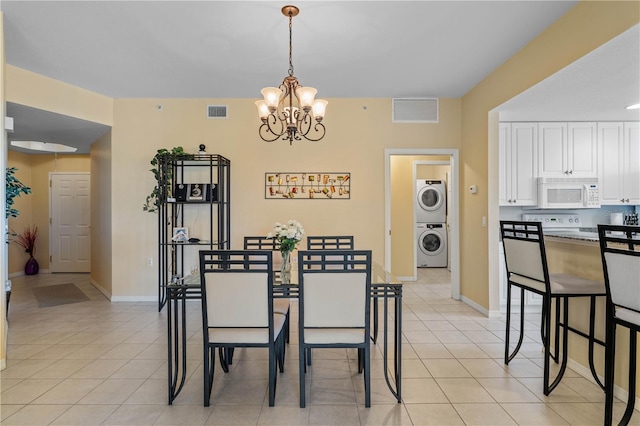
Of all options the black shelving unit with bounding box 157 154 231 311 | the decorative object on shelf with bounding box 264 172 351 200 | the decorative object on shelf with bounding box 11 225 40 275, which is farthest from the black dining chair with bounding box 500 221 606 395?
the decorative object on shelf with bounding box 11 225 40 275

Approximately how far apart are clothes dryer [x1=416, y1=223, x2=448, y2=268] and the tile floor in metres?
3.27

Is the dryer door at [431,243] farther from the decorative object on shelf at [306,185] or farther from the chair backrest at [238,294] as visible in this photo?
the chair backrest at [238,294]

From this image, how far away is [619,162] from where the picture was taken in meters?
4.20

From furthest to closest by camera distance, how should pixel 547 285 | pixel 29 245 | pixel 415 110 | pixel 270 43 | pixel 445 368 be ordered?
pixel 29 245 < pixel 415 110 < pixel 270 43 < pixel 445 368 < pixel 547 285

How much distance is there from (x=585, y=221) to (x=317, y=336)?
14.3ft

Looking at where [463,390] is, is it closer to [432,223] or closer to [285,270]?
[285,270]

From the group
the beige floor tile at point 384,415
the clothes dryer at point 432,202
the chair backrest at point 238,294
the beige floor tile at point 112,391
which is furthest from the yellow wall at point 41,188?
the beige floor tile at point 384,415

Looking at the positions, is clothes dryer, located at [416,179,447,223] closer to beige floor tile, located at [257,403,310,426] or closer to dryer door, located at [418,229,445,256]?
dryer door, located at [418,229,445,256]

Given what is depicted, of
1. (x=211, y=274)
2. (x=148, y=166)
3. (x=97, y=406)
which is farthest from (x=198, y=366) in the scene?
(x=148, y=166)

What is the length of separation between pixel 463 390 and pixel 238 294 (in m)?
1.64

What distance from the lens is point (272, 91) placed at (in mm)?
2469

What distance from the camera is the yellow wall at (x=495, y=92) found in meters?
2.26

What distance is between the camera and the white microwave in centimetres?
406

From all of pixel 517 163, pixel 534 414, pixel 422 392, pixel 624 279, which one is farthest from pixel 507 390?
pixel 517 163
